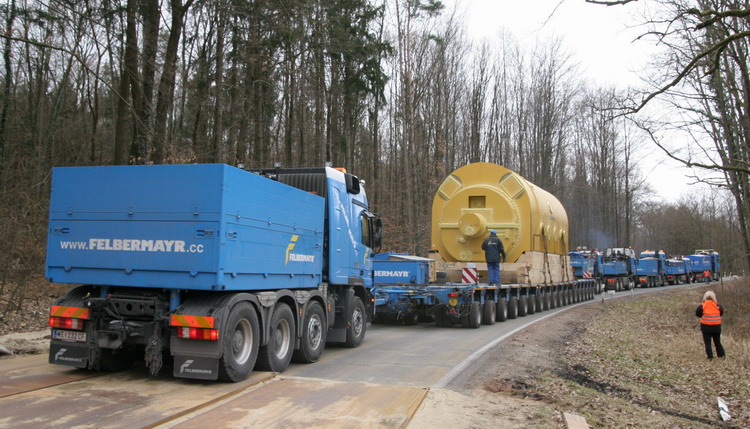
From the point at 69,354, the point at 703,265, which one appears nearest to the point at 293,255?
the point at 69,354

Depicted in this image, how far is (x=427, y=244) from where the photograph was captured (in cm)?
3347

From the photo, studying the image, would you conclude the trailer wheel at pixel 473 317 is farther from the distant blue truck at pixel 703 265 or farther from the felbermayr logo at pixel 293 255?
the distant blue truck at pixel 703 265

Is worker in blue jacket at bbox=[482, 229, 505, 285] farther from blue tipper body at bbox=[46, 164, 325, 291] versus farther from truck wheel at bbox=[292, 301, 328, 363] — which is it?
blue tipper body at bbox=[46, 164, 325, 291]

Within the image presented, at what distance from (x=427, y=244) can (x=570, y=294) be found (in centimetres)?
954

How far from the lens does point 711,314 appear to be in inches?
462

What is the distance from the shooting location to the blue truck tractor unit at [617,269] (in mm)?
40438

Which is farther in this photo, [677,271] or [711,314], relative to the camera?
[677,271]

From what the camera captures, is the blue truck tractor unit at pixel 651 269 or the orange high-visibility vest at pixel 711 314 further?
the blue truck tractor unit at pixel 651 269

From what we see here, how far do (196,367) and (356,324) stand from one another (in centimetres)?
474

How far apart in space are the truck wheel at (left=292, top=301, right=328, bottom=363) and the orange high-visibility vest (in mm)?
8209

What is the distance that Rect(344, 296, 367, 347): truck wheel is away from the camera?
10.9 metres

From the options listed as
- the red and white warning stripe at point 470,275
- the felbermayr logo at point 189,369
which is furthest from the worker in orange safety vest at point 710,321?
the felbermayr logo at point 189,369

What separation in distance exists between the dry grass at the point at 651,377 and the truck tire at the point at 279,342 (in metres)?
3.74

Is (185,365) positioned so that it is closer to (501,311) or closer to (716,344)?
(716,344)
